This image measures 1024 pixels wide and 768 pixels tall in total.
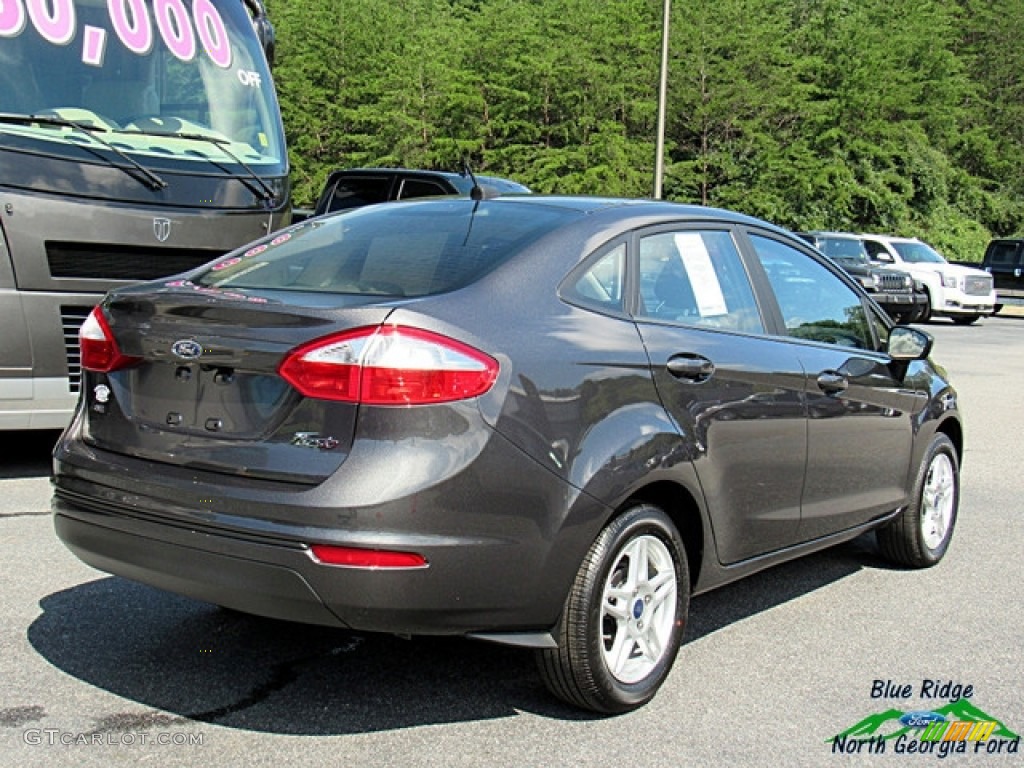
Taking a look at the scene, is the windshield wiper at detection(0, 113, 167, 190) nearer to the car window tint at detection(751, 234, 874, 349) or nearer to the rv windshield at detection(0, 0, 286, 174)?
the rv windshield at detection(0, 0, 286, 174)

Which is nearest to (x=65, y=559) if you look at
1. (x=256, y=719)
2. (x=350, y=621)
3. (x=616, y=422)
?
(x=256, y=719)

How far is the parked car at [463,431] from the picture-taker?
3262 millimetres

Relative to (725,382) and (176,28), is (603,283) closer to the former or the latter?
(725,382)

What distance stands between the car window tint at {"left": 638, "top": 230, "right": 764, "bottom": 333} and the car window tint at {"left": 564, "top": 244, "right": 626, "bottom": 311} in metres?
0.10

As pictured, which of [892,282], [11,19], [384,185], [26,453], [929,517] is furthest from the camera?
[892,282]

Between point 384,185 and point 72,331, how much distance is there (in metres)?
6.26

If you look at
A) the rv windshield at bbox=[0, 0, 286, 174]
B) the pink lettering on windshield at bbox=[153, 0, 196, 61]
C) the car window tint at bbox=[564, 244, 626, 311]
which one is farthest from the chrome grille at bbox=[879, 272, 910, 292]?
the car window tint at bbox=[564, 244, 626, 311]

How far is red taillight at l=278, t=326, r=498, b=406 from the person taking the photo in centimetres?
326

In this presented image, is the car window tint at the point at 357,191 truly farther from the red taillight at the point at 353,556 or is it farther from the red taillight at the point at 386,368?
the red taillight at the point at 353,556

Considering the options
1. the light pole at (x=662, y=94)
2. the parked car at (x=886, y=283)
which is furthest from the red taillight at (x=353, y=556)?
the parked car at (x=886, y=283)

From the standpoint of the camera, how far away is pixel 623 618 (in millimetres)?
3773

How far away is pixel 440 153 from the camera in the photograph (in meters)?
46.7

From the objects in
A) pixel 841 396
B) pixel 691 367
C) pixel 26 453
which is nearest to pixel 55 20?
pixel 26 453

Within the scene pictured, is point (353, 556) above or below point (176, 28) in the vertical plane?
below
